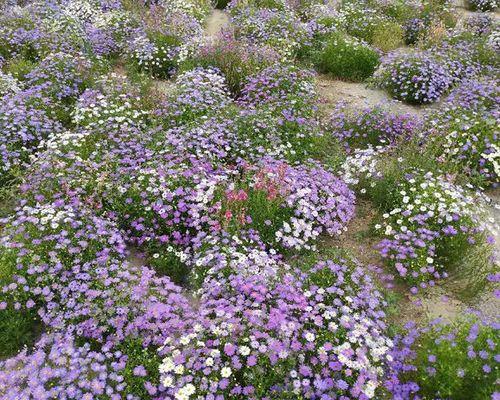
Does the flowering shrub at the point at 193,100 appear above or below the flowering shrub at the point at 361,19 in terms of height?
below

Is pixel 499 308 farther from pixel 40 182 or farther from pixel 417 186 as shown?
pixel 40 182

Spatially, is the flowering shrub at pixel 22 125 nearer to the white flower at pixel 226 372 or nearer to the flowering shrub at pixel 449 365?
the white flower at pixel 226 372

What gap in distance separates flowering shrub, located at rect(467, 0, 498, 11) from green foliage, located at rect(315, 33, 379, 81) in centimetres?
688

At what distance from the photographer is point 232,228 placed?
5.34 meters

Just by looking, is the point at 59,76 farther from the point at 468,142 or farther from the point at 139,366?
the point at 468,142

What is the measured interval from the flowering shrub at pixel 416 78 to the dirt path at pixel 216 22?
15.5ft

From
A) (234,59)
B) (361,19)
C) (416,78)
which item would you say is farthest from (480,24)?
(234,59)

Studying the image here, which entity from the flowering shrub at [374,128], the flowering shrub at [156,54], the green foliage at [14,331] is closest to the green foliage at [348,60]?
the flowering shrub at [374,128]

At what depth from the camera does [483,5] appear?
14836 millimetres

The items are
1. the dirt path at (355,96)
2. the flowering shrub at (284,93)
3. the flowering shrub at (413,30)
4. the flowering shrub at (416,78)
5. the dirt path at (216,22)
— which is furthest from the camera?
the flowering shrub at (413,30)

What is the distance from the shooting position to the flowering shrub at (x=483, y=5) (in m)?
14.6

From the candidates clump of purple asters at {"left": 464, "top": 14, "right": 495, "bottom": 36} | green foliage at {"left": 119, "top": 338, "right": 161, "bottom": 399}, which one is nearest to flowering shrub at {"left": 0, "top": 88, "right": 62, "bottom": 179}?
green foliage at {"left": 119, "top": 338, "right": 161, "bottom": 399}

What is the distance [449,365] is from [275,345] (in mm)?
1484

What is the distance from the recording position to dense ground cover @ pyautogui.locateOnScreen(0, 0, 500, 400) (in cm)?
387
